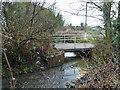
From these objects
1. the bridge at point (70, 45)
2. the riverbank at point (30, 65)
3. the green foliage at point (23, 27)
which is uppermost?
the green foliage at point (23, 27)

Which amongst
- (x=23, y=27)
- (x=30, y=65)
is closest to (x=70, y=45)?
(x=30, y=65)

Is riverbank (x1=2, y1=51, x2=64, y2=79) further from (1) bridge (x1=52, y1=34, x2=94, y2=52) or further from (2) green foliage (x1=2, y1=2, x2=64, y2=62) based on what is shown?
(1) bridge (x1=52, y1=34, x2=94, y2=52)

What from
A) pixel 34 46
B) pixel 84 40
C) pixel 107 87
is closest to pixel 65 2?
pixel 34 46

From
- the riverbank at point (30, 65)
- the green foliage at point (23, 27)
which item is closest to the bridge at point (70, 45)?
the riverbank at point (30, 65)

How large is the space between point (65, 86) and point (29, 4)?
4143 mm

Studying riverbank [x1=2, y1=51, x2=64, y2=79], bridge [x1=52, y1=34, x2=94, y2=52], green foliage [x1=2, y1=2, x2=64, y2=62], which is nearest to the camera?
green foliage [x1=2, y1=2, x2=64, y2=62]

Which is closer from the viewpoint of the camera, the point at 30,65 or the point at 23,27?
the point at 23,27

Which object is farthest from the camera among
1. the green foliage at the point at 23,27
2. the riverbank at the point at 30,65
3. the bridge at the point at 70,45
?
the bridge at the point at 70,45

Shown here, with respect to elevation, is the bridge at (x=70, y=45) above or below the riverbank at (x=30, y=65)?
above

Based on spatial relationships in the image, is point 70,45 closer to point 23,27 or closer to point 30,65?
point 30,65

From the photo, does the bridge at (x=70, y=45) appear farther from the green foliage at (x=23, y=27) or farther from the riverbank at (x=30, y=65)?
the green foliage at (x=23, y=27)

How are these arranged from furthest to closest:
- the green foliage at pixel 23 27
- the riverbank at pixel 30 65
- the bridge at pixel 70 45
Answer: the bridge at pixel 70 45 → the riverbank at pixel 30 65 → the green foliage at pixel 23 27

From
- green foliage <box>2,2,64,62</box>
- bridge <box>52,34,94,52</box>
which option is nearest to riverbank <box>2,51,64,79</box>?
green foliage <box>2,2,64,62</box>

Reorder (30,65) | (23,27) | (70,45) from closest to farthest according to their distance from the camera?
(23,27)
(30,65)
(70,45)
